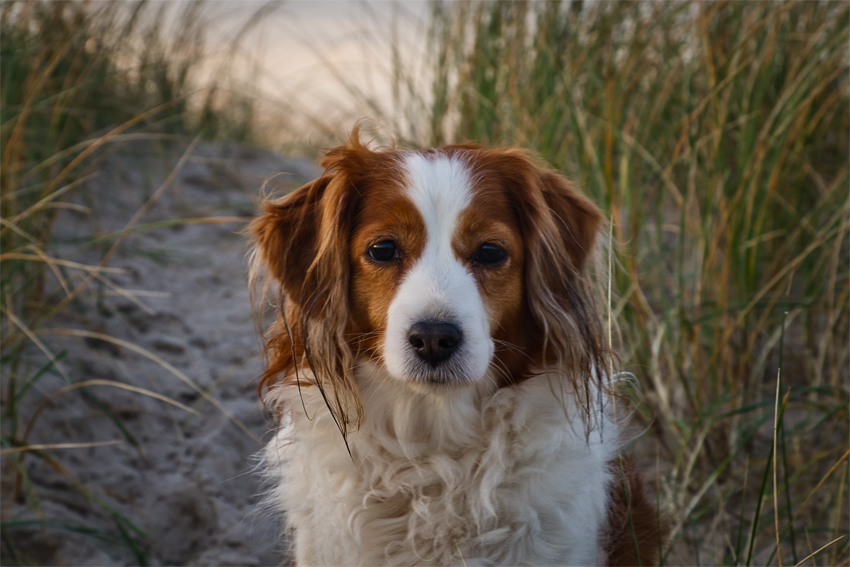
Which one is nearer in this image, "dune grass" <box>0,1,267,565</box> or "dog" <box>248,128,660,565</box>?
"dog" <box>248,128,660,565</box>

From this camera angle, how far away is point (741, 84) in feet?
16.1

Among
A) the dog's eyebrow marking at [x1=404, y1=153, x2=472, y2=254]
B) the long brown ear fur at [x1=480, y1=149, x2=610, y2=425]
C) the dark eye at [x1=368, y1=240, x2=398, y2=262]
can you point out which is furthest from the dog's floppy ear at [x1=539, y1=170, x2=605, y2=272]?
the dark eye at [x1=368, y1=240, x2=398, y2=262]

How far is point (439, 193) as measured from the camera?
240 centimetres

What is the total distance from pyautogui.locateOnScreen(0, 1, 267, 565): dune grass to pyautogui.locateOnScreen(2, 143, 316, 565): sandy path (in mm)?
48

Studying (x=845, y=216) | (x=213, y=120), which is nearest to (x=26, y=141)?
(x=213, y=120)

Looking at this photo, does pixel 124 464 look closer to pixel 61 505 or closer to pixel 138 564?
pixel 61 505

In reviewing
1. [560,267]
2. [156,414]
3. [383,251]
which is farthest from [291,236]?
[156,414]

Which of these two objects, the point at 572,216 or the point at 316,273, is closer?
the point at 316,273

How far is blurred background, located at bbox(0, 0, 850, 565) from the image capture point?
12.1 feet

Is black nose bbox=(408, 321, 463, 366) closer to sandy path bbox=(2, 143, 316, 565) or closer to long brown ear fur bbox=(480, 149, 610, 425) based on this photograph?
long brown ear fur bbox=(480, 149, 610, 425)

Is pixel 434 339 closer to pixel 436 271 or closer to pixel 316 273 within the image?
pixel 436 271

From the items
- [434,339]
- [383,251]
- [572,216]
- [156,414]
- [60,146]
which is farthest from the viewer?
[60,146]

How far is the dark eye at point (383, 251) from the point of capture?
7.93ft

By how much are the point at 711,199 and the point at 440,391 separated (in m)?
2.65
